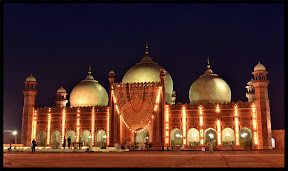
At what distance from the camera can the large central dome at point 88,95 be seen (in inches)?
1294

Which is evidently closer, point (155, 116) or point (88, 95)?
point (155, 116)

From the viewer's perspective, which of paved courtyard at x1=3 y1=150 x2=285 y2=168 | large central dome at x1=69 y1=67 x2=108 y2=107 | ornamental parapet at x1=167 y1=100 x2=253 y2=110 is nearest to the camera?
paved courtyard at x1=3 y1=150 x2=285 y2=168

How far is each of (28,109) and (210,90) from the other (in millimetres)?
16907

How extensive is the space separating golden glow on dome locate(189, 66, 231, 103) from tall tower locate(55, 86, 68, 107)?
13.1 metres

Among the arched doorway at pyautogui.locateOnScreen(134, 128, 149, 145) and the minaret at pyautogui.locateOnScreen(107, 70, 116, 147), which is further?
the arched doorway at pyautogui.locateOnScreen(134, 128, 149, 145)

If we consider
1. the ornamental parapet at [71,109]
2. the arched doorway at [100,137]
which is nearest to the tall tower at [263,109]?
the ornamental parapet at [71,109]

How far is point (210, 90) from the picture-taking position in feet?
99.2

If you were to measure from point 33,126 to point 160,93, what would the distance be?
39.7 ft

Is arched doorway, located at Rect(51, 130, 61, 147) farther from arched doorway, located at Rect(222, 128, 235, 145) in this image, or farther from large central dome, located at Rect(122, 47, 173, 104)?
arched doorway, located at Rect(222, 128, 235, 145)

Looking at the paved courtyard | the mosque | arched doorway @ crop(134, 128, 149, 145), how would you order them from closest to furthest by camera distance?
the paved courtyard, the mosque, arched doorway @ crop(134, 128, 149, 145)

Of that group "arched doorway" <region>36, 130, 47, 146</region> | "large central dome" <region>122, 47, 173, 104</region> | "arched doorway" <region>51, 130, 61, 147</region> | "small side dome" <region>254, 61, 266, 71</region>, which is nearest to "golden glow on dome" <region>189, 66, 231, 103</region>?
"large central dome" <region>122, 47, 173, 104</region>

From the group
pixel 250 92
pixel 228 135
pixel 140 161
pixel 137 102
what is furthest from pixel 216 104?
pixel 140 161

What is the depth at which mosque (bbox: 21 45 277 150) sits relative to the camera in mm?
26375

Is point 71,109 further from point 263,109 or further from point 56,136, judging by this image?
point 263,109
